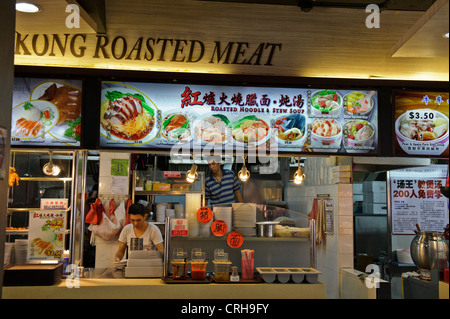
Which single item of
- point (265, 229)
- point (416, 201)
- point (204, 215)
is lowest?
point (265, 229)

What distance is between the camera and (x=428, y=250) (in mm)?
4137

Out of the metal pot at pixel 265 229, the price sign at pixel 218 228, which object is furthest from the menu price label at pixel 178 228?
the metal pot at pixel 265 229

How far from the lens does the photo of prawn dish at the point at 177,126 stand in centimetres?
413

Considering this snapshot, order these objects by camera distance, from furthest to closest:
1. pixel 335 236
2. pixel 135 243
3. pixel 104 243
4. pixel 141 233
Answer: pixel 104 243 < pixel 335 236 < pixel 141 233 < pixel 135 243

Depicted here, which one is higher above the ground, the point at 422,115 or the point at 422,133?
the point at 422,115

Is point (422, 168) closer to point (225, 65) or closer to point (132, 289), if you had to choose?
point (225, 65)

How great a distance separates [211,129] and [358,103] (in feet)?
4.88

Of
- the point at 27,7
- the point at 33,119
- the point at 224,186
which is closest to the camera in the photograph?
the point at 27,7

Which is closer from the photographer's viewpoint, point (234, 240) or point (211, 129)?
point (211, 129)

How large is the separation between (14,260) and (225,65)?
3.03 m

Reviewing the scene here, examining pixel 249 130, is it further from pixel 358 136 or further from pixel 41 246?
pixel 41 246

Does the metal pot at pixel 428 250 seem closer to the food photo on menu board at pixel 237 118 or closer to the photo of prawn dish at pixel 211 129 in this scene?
the food photo on menu board at pixel 237 118

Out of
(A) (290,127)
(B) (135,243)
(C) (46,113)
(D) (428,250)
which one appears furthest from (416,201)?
(C) (46,113)
